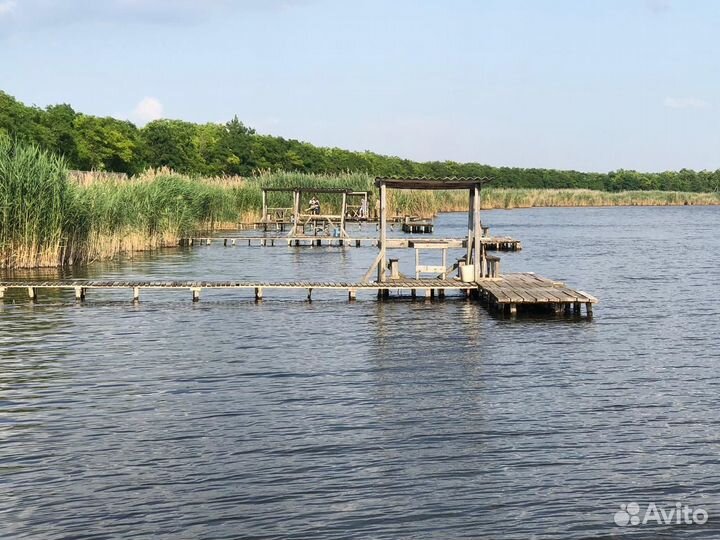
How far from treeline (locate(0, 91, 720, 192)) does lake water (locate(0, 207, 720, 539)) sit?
116 feet

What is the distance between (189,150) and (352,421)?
298ft

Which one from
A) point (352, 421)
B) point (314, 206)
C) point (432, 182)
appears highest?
point (314, 206)

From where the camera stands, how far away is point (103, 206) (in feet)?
116

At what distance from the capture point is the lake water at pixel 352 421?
31.7 ft

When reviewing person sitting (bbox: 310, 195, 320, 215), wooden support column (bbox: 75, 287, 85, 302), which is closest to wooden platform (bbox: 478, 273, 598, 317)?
wooden support column (bbox: 75, 287, 85, 302)

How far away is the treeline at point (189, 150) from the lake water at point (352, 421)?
35.3 meters

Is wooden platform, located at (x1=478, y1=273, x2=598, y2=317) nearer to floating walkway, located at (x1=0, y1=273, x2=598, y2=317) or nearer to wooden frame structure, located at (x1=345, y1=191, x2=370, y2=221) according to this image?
floating walkway, located at (x1=0, y1=273, x2=598, y2=317)

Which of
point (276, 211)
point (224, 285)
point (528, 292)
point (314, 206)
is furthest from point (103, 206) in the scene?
point (276, 211)

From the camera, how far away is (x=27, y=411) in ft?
45.1

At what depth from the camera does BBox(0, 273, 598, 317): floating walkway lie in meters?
23.5

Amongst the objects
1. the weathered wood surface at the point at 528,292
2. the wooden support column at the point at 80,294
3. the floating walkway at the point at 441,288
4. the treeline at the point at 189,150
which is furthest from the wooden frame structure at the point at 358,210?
the wooden support column at the point at 80,294

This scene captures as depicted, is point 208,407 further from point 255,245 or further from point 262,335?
point 255,245

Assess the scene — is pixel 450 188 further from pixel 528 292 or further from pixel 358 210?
pixel 358 210

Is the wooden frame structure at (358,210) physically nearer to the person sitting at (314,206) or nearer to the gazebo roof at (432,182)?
the person sitting at (314,206)
